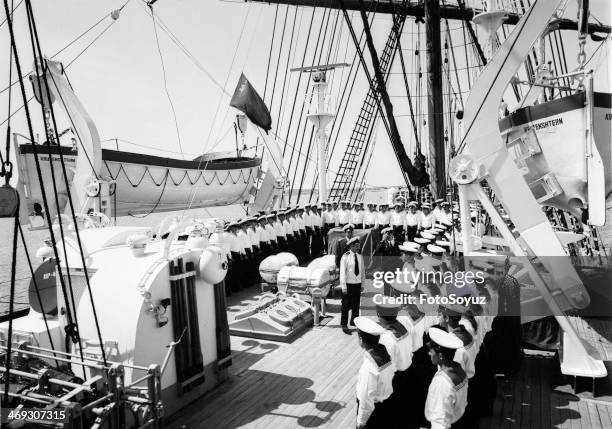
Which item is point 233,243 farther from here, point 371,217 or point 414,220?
point 414,220

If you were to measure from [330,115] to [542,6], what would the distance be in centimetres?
912

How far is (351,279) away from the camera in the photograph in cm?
693

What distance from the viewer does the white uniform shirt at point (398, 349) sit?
156 inches

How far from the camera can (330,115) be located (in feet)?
44.8

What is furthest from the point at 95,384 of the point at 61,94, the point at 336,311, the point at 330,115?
the point at 330,115

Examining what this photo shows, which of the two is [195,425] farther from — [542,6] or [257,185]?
[257,185]

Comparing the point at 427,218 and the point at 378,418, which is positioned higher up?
the point at 427,218

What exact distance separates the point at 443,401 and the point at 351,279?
11.8 feet

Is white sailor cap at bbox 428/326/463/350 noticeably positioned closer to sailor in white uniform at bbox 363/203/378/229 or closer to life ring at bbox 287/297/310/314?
life ring at bbox 287/297/310/314

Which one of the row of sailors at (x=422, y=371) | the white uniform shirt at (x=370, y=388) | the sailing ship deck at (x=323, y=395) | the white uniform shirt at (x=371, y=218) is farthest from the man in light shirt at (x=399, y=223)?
the white uniform shirt at (x=370, y=388)

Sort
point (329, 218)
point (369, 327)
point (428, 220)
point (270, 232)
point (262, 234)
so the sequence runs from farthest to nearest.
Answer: point (329, 218), point (428, 220), point (270, 232), point (262, 234), point (369, 327)

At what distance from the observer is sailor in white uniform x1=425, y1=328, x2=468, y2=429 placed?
133 inches

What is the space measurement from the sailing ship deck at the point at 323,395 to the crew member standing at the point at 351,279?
0.69 meters
